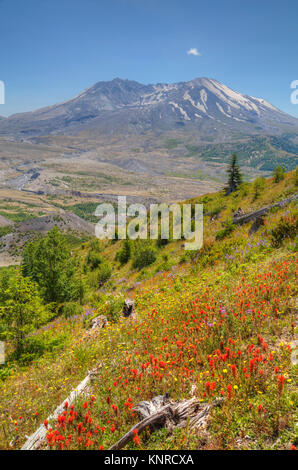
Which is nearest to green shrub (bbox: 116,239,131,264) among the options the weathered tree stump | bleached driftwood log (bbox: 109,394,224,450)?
the weathered tree stump

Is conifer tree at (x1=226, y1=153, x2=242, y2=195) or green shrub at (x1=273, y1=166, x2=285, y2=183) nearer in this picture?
green shrub at (x1=273, y1=166, x2=285, y2=183)

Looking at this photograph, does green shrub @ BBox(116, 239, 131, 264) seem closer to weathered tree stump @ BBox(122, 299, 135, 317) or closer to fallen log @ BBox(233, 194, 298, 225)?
fallen log @ BBox(233, 194, 298, 225)

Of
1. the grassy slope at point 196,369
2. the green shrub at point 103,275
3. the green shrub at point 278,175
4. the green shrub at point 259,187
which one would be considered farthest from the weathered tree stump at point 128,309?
the green shrub at point 278,175

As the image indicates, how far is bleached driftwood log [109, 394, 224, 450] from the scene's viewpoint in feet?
11.4

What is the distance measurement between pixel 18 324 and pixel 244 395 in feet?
30.8

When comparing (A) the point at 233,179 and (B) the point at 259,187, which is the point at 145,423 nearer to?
(B) the point at 259,187

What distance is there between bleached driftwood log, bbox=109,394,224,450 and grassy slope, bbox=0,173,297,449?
147mm

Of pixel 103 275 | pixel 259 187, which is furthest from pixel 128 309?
pixel 259 187

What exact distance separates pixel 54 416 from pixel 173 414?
90.8 inches

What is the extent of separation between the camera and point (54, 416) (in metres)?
4.23

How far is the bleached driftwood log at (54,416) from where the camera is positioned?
3.70 m

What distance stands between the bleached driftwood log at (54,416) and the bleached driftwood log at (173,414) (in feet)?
5.01

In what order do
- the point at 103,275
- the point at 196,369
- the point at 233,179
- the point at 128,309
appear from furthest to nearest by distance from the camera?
the point at 233,179 < the point at 103,275 < the point at 128,309 < the point at 196,369

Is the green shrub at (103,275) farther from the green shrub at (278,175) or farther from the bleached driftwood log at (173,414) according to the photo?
the green shrub at (278,175)
